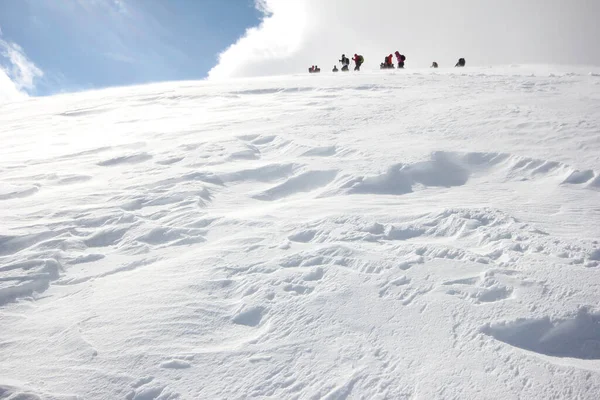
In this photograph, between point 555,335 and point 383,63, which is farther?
point 383,63

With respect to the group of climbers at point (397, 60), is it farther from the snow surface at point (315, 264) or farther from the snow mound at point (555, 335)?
the snow mound at point (555, 335)

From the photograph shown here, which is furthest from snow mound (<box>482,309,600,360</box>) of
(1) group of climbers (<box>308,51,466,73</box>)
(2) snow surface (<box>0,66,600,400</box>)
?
(1) group of climbers (<box>308,51,466,73</box>)

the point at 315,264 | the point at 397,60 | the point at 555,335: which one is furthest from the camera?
the point at 397,60

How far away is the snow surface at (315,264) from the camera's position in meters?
2.09

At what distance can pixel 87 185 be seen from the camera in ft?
16.6

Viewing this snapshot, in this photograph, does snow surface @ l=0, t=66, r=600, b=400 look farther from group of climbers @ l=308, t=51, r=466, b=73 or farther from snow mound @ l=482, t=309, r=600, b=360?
group of climbers @ l=308, t=51, r=466, b=73

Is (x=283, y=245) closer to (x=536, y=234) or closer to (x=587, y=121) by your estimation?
(x=536, y=234)

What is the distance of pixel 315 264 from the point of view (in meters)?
2.99

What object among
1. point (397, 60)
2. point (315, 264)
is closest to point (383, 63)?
point (397, 60)

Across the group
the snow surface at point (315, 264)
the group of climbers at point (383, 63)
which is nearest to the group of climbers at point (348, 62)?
the group of climbers at point (383, 63)

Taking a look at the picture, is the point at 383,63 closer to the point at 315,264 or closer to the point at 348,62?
the point at 348,62

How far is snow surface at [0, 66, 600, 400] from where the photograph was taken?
2088 millimetres

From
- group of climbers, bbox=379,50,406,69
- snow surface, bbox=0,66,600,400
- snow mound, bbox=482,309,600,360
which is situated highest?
group of climbers, bbox=379,50,406,69

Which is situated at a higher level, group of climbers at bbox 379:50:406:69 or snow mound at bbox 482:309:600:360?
group of climbers at bbox 379:50:406:69
